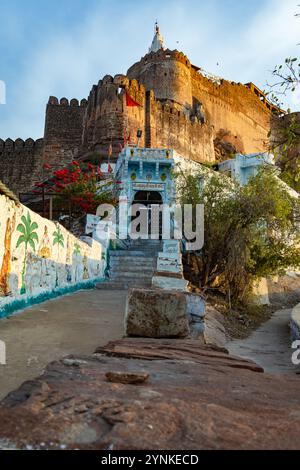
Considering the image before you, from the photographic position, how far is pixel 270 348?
8023mm

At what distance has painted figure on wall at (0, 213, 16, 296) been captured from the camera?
17.4ft

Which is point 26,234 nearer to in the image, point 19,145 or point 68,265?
point 68,265

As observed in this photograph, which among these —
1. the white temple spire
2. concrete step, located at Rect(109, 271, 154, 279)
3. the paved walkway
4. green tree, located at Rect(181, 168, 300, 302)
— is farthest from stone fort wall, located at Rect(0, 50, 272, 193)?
the paved walkway

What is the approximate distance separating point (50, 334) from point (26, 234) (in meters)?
2.64

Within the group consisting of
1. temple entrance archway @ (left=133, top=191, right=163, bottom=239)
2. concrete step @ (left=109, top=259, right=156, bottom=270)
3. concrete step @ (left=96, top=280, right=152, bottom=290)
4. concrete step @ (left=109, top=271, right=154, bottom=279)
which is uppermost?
temple entrance archway @ (left=133, top=191, right=163, bottom=239)

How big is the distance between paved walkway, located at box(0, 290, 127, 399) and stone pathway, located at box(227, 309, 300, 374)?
2495 mm

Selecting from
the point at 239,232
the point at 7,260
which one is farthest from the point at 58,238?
the point at 239,232

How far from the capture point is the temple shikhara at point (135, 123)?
99.7 feet

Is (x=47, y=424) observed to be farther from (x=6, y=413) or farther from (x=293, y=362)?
(x=293, y=362)

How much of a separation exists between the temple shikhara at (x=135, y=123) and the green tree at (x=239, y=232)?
1107cm

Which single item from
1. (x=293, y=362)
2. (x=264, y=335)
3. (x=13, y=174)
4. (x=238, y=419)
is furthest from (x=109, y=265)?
(x=13, y=174)

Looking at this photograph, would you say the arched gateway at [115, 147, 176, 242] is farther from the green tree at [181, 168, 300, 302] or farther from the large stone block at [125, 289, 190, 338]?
the large stone block at [125, 289, 190, 338]
